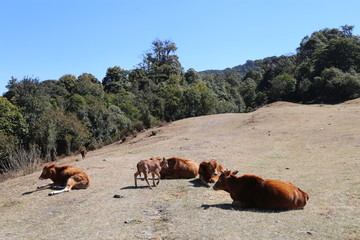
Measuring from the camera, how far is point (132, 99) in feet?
204


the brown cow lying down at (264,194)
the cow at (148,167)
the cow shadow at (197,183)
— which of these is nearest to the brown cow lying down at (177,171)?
the cow shadow at (197,183)

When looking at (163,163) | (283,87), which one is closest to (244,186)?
(163,163)

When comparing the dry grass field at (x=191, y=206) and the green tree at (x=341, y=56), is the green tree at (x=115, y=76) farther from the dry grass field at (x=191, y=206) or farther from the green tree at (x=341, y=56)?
the dry grass field at (x=191, y=206)

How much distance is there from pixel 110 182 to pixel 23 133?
29.3 m

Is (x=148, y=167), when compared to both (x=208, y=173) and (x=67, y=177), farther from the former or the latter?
(x=67, y=177)

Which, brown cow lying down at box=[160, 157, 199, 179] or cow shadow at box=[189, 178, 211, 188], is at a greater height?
brown cow lying down at box=[160, 157, 199, 179]

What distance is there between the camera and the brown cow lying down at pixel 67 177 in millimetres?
11814

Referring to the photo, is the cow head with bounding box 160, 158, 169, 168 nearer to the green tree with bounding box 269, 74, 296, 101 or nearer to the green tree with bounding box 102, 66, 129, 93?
the green tree with bounding box 269, 74, 296, 101

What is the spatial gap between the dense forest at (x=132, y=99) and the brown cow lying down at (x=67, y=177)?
7585 mm

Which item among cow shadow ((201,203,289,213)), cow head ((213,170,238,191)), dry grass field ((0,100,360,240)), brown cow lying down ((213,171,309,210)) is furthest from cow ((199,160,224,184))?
cow shadow ((201,203,289,213))

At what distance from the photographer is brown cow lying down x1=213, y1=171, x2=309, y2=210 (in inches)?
324

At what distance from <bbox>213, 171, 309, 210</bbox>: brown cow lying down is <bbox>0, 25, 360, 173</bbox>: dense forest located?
1415 centimetres

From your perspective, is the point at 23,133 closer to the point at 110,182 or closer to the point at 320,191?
the point at 110,182

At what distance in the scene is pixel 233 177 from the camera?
9164mm
